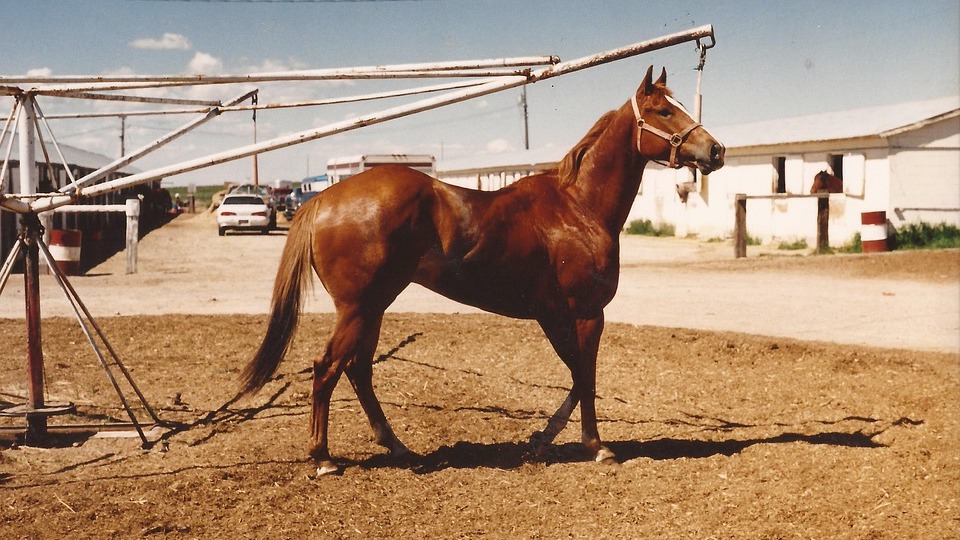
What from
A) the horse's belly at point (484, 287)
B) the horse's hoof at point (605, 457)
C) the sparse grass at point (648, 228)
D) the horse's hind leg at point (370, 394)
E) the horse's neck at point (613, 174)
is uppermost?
the horse's neck at point (613, 174)

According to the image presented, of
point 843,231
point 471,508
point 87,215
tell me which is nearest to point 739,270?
point 843,231

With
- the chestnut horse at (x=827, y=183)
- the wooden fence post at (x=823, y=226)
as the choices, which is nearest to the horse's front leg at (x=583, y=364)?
the wooden fence post at (x=823, y=226)

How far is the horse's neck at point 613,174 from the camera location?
20.1 ft

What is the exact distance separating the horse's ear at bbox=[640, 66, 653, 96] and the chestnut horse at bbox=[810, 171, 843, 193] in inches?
846

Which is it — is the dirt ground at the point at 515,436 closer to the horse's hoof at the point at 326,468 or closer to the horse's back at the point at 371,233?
the horse's hoof at the point at 326,468

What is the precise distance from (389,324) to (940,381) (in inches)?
247

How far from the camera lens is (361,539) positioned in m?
4.53

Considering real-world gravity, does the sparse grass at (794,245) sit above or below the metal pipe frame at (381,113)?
below

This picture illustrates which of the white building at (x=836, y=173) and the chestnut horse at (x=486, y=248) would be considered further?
the white building at (x=836, y=173)

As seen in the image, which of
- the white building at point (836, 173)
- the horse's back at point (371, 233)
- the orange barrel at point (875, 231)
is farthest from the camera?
the white building at point (836, 173)

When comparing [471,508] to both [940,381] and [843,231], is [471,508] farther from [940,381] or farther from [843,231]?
[843,231]

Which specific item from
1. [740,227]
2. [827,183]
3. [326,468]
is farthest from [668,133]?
[827,183]

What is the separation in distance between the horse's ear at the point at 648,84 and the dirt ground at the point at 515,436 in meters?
2.68

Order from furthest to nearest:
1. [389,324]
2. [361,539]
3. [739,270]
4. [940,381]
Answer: [739,270] → [389,324] → [940,381] → [361,539]
